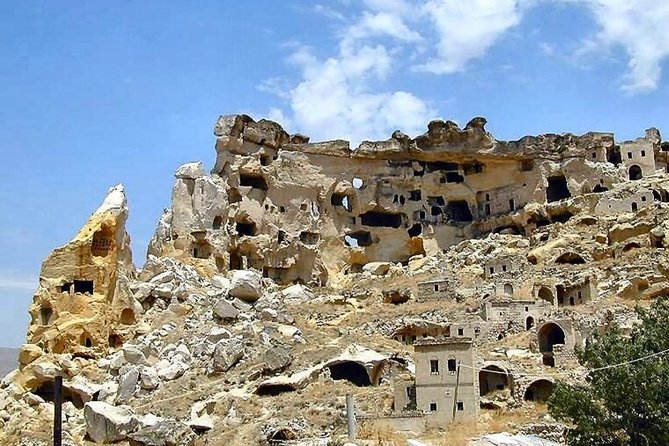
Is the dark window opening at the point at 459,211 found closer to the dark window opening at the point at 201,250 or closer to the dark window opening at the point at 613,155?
the dark window opening at the point at 613,155

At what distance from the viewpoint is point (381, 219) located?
223 ft

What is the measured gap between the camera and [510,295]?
146 ft

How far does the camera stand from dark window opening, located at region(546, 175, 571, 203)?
210ft

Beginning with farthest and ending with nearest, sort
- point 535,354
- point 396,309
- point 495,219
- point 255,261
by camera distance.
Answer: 1. point 495,219
2. point 255,261
3. point 396,309
4. point 535,354

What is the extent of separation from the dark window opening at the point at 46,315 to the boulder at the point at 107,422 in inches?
405

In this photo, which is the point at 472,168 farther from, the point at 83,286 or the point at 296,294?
the point at 83,286

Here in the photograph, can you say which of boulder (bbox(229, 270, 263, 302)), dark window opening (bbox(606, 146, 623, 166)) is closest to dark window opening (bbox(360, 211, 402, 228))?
dark window opening (bbox(606, 146, 623, 166))

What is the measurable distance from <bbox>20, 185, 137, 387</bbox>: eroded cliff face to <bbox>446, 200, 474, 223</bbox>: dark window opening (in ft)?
97.4

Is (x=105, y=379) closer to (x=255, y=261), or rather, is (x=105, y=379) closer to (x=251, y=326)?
(x=251, y=326)

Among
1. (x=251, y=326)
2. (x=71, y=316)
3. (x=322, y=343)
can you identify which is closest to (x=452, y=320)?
(x=322, y=343)

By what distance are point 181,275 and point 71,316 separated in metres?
7.91

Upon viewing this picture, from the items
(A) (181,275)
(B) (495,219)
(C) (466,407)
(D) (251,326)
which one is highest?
(B) (495,219)

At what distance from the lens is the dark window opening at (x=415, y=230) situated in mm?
66188

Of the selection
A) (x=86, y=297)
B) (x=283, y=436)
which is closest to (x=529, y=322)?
(x=283, y=436)
